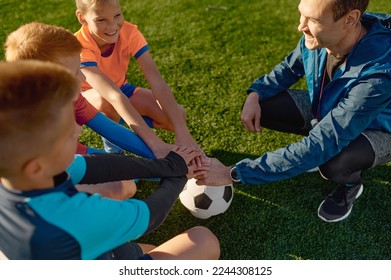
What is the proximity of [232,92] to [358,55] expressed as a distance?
1544 mm

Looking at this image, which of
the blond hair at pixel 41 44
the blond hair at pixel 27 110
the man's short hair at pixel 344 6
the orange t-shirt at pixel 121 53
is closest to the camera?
the blond hair at pixel 27 110

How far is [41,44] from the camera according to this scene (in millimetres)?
2447

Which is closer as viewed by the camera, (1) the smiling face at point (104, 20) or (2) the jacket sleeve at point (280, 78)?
(1) the smiling face at point (104, 20)

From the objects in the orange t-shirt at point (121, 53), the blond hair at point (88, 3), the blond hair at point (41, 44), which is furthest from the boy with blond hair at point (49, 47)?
the orange t-shirt at point (121, 53)

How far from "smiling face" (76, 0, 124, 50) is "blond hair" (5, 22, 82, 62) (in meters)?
0.43

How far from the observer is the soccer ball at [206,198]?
295 centimetres

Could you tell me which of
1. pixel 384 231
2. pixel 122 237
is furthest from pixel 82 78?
pixel 384 231

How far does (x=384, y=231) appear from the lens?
3045 mm

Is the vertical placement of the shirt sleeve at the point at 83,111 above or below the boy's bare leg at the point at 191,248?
above

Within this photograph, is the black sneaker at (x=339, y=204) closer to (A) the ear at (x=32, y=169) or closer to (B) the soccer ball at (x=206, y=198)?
(B) the soccer ball at (x=206, y=198)

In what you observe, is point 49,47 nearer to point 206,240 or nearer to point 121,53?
point 121,53

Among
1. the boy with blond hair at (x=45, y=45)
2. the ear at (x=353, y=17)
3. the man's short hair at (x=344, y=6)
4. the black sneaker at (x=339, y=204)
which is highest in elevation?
the boy with blond hair at (x=45, y=45)

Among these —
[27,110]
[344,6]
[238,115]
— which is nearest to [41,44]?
[27,110]

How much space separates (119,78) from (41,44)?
37.5 inches
